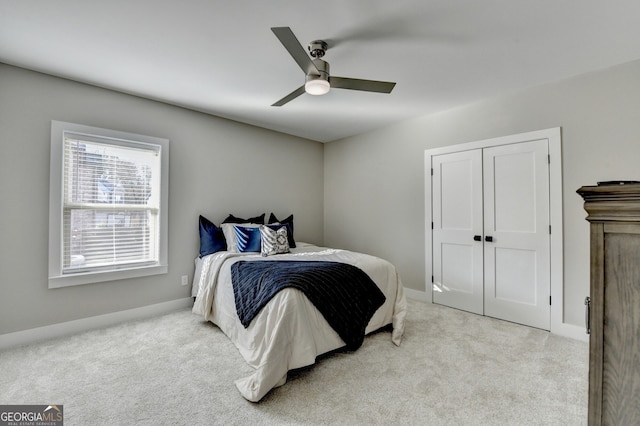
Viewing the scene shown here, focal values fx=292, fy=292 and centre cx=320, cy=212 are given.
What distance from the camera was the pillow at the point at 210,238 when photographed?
3615mm

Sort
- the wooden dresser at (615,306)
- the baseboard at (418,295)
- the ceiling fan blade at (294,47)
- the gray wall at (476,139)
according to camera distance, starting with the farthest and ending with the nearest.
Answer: the baseboard at (418,295), the gray wall at (476,139), the ceiling fan blade at (294,47), the wooden dresser at (615,306)

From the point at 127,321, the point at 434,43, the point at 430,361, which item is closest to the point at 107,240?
the point at 127,321

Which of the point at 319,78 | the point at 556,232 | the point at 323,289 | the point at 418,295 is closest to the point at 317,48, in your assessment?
the point at 319,78

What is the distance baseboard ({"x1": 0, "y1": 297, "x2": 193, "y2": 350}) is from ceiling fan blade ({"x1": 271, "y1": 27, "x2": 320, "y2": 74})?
3085 mm

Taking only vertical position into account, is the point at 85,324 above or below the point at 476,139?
below

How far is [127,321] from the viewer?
3.18m

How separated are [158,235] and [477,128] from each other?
395 cm

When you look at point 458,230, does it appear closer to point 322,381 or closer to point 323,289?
point 323,289

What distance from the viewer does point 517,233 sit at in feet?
10.3

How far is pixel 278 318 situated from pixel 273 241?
1.54m

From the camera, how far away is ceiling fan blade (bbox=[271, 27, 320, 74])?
166 cm

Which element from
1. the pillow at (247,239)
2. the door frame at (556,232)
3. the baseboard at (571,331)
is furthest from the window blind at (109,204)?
the baseboard at (571,331)

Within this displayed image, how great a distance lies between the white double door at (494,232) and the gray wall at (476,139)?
19cm

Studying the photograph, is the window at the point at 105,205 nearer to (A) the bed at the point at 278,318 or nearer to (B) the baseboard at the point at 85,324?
(B) the baseboard at the point at 85,324
